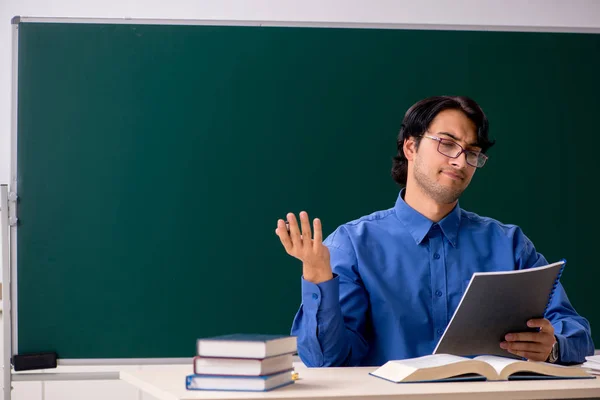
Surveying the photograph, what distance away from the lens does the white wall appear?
10.3ft

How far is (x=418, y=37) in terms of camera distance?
9.88 ft

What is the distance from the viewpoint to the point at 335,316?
1.74 m

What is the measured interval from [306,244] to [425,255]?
661 mm

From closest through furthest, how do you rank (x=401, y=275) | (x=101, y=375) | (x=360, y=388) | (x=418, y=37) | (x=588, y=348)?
(x=360, y=388) < (x=588, y=348) < (x=401, y=275) < (x=101, y=375) < (x=418, y=37)

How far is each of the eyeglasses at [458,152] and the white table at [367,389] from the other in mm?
816

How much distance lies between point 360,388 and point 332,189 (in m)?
1.75

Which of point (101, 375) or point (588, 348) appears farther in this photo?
point (101, 375)

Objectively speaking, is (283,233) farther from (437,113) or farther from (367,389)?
(437,113)

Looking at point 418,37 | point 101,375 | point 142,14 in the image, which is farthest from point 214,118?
point 101,375

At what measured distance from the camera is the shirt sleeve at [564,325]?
5.92ft

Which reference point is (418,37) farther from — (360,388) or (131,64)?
(360,388)

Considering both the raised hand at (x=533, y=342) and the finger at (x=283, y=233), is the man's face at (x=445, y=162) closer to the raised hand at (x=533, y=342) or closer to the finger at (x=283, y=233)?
the raised hand at (x=533, y=342)

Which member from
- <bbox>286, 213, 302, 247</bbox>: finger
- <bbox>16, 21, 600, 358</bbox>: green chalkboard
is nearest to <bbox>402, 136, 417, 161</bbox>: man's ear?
<bbox>16, 21, 600, 358</bbox>: green chalkboard

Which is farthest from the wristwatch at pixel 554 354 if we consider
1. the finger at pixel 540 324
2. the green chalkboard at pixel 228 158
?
the green chalkboard at pixel 228 158
